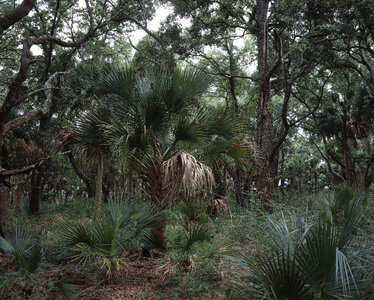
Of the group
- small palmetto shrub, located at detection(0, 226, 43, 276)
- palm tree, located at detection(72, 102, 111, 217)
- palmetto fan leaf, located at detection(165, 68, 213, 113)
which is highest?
palmetto fan leaf, located at detection(165, 68, 213, 113)

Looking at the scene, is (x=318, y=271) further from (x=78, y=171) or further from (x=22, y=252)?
(x=78, y=171)

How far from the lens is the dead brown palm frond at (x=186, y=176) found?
4.99m

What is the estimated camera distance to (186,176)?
5.03 metres

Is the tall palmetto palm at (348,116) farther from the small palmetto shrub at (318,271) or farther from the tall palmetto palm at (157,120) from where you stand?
the small palmetto shrub at (318,271)

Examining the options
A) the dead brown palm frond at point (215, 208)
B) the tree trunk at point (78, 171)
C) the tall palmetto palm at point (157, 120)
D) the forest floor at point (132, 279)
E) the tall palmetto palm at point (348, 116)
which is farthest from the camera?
the tall palmetto palm at point (348, 116)

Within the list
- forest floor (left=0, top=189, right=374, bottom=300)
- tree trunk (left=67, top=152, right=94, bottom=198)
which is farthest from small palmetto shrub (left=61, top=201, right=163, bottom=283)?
tree trunk (left=67, top=152, right=94, bottom=198)

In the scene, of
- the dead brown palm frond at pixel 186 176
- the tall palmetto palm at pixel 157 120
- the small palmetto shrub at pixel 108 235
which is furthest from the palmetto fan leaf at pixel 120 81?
the small palmetto shrub at pixel 108 235

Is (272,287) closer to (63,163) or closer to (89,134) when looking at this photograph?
(89,134)

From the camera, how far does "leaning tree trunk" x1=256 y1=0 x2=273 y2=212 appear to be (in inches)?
366

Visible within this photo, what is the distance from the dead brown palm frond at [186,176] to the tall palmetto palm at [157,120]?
37 cm

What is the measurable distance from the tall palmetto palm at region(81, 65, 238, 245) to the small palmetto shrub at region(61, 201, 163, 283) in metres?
0.89

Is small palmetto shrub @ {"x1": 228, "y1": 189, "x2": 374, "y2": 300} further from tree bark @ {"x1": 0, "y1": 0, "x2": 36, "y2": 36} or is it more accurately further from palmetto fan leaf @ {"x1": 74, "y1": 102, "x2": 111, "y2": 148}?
tree bark @ {"x1": 0, "y1": 0, "x2": 36, "y2": 36}

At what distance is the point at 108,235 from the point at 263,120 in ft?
22.8

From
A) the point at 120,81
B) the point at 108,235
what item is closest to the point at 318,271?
the point at 108,235
